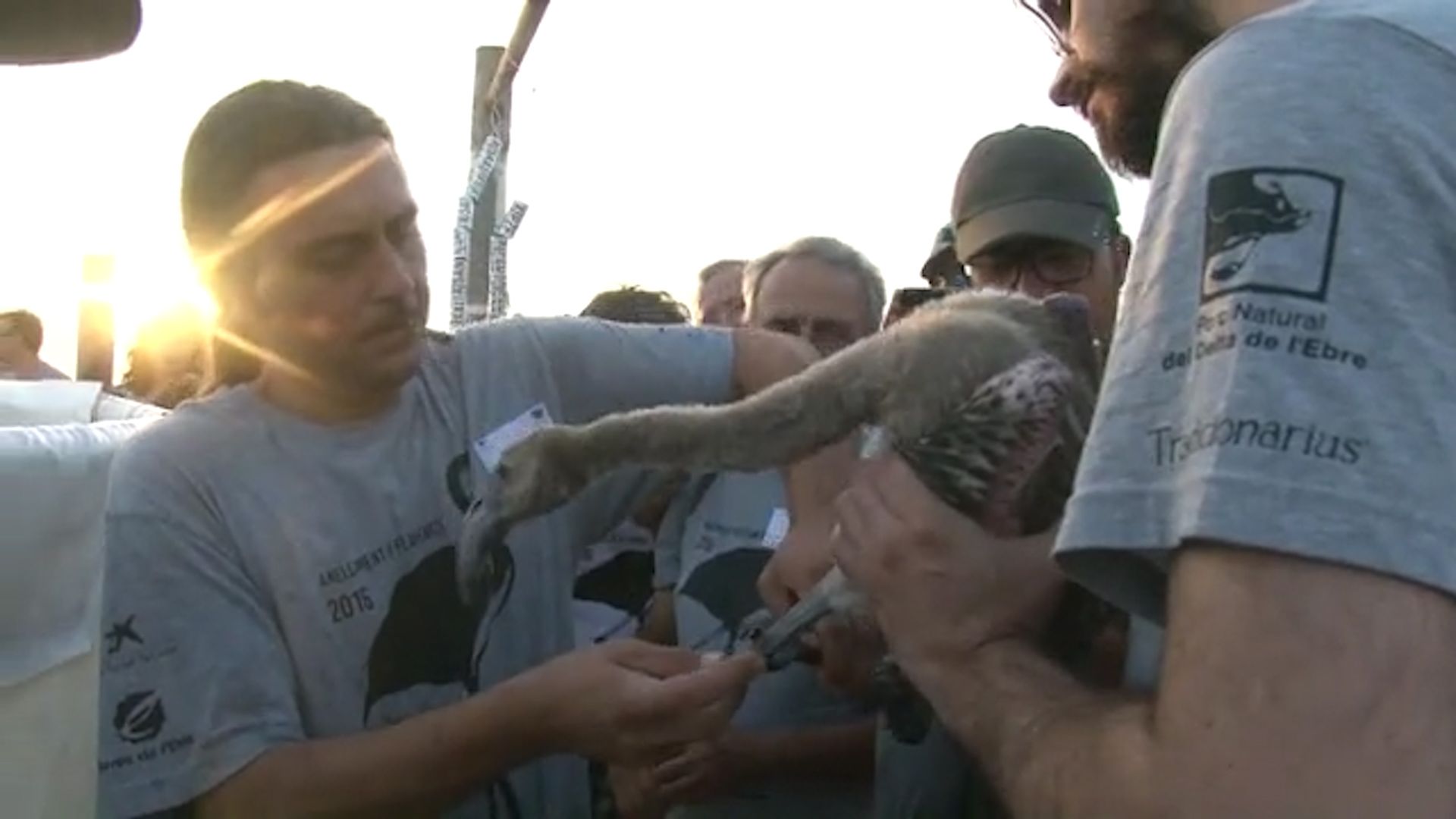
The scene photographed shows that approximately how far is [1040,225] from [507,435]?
1265mm

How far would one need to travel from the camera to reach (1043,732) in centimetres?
127

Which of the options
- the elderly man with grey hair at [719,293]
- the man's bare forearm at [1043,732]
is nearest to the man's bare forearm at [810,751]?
the man's bare forearm at [1043,732]

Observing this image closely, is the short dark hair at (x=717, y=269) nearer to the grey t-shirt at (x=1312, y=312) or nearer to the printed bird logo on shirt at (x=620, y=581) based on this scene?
the printed bird logo on shirt at (x=620, y=581)

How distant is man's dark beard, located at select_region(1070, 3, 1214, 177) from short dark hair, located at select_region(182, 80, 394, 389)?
4.32ft

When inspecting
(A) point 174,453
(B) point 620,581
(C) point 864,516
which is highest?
(C) point 864,516

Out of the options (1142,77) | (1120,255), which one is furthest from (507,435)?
(1120,255)

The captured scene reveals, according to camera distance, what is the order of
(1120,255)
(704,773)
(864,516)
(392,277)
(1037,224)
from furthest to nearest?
1. (1120,255)
2. (1037,224)
3. (704,773)
4. (392,277)
5. (864,516)

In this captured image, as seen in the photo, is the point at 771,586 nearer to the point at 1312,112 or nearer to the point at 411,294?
the point at 411,294

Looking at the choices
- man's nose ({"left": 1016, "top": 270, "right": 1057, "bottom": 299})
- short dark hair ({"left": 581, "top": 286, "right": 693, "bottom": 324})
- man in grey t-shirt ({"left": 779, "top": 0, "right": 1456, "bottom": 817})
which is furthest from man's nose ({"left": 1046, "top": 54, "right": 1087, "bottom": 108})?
short dark hair ({"left": 581, "top": 286, "right": 693, "bottom": 324})

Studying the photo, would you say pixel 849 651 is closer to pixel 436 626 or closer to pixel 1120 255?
pixel 436 626

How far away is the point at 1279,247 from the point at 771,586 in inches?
59.5

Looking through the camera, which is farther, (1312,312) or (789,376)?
(789,376)

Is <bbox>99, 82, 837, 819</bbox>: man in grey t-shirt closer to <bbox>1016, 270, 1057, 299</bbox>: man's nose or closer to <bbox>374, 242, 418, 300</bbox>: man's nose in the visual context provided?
<bbox>374, 242, 418, 300</bbox>: man's nose

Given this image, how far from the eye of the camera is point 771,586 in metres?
2.52
